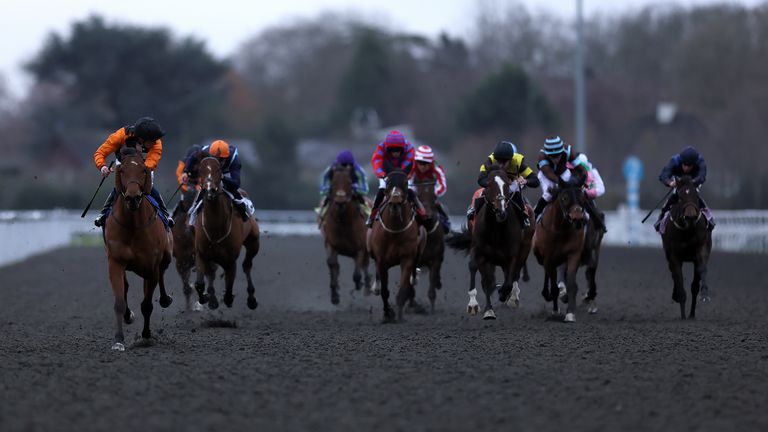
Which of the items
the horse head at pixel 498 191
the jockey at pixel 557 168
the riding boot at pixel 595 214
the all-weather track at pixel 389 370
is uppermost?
the jockey at pixel 557 168

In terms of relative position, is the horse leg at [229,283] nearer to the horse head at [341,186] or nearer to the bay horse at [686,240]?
the horse head at [341,186]

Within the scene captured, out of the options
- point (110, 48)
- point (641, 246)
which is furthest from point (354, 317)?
point (110, 48)

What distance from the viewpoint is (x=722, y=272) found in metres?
22.3

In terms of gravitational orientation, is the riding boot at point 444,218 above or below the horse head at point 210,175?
below

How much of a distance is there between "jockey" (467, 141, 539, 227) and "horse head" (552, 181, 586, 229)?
0.37 metres

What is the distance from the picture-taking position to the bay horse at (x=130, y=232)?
34.7 ft

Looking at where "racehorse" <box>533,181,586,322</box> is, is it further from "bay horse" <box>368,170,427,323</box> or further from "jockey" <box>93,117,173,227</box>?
→ "jockey" <box>93,117,173,227</box>

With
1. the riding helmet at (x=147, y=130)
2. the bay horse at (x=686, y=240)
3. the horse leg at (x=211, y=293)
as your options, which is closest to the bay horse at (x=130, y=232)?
the riding helmet at (x=147, y=130)

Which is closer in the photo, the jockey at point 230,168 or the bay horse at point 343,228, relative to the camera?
the jockey at point 230,168

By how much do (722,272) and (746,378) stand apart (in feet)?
45.7

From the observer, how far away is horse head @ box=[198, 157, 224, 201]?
514 inches

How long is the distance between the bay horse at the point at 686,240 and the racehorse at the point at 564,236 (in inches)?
46.1

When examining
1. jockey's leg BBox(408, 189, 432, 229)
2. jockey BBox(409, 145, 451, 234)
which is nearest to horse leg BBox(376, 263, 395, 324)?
jockey's leg BBox(408, 189, 432, 229)

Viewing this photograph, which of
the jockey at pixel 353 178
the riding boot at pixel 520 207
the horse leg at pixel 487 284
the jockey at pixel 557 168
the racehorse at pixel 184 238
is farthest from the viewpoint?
the jockey at pixel 353 178
